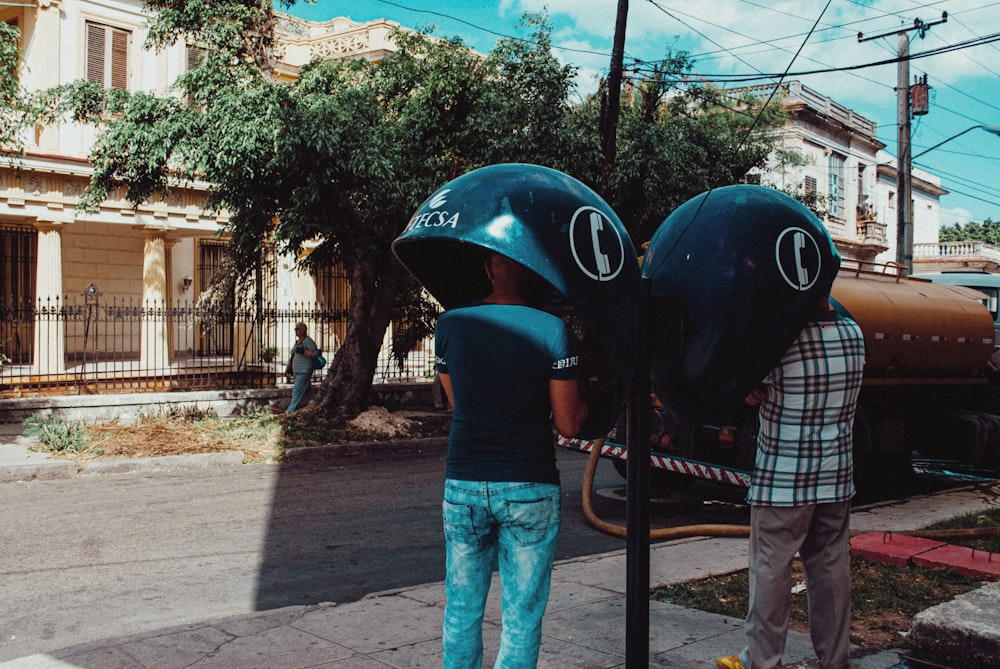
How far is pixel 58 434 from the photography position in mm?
11984

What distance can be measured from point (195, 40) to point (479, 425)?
12.0 meters

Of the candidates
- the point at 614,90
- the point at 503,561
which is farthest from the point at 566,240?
the point at 614,90

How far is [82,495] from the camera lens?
943 cm

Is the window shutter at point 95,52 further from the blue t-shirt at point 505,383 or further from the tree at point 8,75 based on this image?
the blue t-shirt at point 505,383

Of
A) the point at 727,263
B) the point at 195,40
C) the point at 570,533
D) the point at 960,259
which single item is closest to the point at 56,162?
the point at 195,40

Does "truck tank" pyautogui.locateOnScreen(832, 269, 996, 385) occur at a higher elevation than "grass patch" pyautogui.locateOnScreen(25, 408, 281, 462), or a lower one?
higher

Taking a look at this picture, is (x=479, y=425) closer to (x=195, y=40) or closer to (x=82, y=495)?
(x=82, y=495)

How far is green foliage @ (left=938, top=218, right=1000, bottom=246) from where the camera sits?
60375mm

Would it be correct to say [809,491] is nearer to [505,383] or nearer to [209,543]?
[505,383]

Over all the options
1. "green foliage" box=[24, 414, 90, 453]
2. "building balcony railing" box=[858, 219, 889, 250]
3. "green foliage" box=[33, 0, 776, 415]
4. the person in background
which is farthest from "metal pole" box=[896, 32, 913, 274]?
"green foliage" box=[24, 414, 90, 453]

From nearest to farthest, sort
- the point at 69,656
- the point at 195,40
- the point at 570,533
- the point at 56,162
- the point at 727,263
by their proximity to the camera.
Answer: the point at 727,263 < the point at 69,656 < the point at 570,533 < the point at 195,40 < the point at 56,162

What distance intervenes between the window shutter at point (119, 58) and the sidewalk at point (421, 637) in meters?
18.4

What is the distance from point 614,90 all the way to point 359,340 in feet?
19.5

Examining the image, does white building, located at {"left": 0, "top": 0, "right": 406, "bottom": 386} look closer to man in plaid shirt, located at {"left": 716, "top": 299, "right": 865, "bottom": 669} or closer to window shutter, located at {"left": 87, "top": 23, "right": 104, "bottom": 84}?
window shutter, located at {"left": 87, "top": 23, "right": 104, "bottom": 84}
